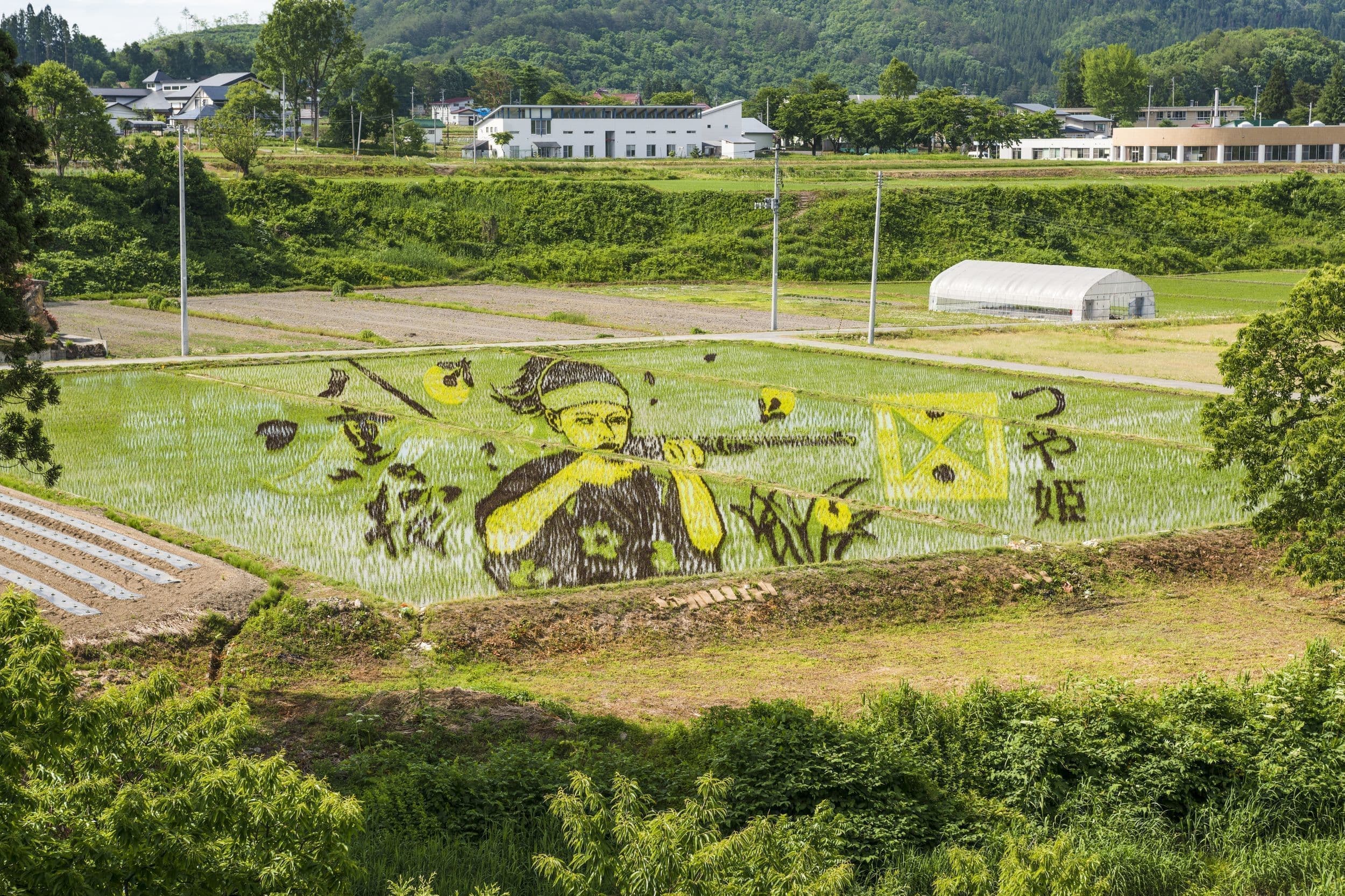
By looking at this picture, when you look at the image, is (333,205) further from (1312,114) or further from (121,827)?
(1312,114)

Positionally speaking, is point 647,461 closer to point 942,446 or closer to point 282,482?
point 942,446

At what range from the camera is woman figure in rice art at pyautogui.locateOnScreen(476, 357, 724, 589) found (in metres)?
15.9

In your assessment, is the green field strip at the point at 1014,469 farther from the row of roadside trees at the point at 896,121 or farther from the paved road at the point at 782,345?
the row of roadside trees at the point at 896,121

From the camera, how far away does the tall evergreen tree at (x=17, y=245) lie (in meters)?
11.5

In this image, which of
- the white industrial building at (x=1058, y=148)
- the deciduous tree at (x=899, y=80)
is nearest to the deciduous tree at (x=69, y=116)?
the white industrial building at (x=1058, y=148)

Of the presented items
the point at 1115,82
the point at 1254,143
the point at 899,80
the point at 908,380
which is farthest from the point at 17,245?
the point at 1115,82

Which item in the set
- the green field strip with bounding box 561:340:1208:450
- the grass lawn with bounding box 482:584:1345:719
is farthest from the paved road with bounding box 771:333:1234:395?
the grass lawn with bounding box 482:584:1345:719

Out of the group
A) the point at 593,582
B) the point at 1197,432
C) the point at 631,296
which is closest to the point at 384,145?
the point at 631,296

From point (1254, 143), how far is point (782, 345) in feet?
215

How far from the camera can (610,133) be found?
306ft

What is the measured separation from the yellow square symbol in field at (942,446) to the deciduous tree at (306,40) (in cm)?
6460

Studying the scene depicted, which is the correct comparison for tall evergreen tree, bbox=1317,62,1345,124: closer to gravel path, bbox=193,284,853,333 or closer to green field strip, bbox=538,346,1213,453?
gravel path, bbox=193,284,853,333

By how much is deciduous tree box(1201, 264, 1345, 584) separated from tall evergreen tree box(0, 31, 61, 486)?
13.5 metres

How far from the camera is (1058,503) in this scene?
19266 millimetres
